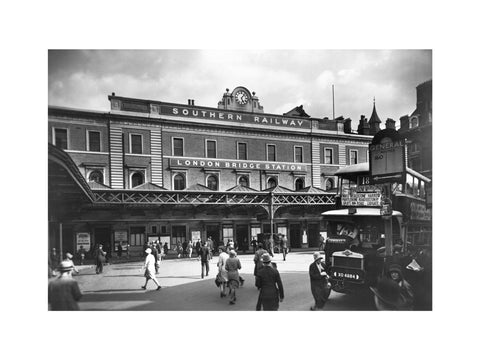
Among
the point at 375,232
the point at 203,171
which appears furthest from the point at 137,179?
the point at 375,232

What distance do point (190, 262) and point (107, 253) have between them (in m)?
2.51

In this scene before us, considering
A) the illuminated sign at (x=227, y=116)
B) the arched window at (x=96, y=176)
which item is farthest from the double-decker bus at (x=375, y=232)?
the arched window at (x=96, y=176)

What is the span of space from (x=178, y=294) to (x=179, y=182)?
10.9 feet

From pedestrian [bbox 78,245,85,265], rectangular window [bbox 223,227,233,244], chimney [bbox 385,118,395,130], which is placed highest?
chimney [bbox 385,118,395,130]

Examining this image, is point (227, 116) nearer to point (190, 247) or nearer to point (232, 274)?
point (190, 247)

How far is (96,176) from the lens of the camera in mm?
9250

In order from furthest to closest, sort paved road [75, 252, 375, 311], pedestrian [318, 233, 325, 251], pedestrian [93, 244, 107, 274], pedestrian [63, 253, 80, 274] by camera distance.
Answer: pedestrian [318, 233, 325, 251], pedestrian [93, 244, 107, 274], pedestrian [63, 253, 80, 274], paved road [75, 252, 375, 311]

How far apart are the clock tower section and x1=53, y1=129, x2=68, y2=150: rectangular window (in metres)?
4.07

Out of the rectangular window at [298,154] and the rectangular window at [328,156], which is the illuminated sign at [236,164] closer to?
the rectangular window at [298,154]

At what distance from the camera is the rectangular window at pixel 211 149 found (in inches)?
392

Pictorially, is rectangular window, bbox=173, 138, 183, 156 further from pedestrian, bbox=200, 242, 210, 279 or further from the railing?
pedestrian, bbox=200, 242, 210, 279

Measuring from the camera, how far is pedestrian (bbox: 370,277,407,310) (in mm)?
7441

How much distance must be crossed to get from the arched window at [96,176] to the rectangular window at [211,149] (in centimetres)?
309

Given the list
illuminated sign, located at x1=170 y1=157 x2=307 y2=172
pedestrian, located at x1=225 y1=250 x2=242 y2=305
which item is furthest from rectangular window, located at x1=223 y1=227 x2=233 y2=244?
pedestrian, located at x1=225 y1=250 x2=242 y2=305
